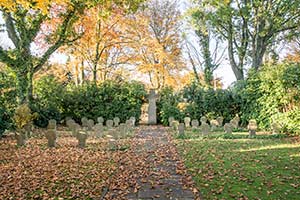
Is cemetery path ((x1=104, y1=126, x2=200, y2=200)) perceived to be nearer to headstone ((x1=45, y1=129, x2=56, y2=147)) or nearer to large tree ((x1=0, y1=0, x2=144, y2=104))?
headstone ((x1=45, y1=129, x2=56, y2=147))

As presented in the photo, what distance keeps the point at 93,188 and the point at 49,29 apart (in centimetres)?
2017

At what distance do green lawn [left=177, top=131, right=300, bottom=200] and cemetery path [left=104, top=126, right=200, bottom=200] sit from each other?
27cm

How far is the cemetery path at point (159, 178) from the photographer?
576 cm

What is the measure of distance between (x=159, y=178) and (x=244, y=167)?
2.25 metres

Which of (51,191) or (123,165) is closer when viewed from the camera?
(51,191)

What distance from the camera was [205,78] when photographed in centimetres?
3003

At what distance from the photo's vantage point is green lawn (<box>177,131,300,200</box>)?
589cm

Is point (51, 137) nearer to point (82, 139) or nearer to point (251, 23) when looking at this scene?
point (82, 139)

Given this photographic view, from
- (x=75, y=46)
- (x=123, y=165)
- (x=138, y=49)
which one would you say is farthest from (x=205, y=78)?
(x=123, y=165)

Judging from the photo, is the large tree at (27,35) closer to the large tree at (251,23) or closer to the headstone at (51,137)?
the headstone at (51,137)

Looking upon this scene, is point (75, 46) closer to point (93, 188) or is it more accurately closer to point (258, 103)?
point (258, 103)

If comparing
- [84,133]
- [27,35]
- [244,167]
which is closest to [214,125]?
[84,133]

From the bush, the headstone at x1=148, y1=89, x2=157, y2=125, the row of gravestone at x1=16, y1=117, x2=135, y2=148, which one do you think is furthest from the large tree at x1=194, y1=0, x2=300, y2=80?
the row of gravestone at x1=16, y1=117, x2=135, y2=148

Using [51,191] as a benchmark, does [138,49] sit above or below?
above
